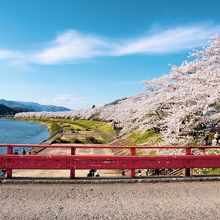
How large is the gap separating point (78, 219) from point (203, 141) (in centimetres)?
1795

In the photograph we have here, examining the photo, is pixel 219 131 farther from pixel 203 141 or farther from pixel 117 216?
pixel 117 216

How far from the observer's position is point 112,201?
387 inches

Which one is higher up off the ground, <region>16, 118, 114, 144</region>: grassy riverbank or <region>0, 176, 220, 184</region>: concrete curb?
<region>0, 176, 220, 184</region>: concrete curb

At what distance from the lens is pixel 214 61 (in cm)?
2322

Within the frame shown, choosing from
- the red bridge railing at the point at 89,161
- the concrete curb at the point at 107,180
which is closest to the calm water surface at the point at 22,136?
the red bridge railing at the point at 89,161

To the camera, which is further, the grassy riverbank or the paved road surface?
the grassy riverbank

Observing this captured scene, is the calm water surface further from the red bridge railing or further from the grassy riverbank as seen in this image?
the red bridge railing

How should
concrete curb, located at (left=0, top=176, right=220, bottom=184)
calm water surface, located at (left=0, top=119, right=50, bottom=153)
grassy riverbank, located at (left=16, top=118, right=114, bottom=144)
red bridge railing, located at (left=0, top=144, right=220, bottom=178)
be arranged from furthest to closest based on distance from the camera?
calm water surface, located at (left=0, top=119, right=50, bottom=153) < grassy riverbank, located at (left=16, top=118, right=114, bottom=144) < red bridge railing, located at (left=0, top=144, right=220, bottom=178) < concrete curb, located at (left=0, top=176, right=220, bottom=184)

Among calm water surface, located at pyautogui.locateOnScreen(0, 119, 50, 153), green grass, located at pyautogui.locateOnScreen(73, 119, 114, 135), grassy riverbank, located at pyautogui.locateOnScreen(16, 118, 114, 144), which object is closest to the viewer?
grassy riverbank, located at pyautogui.locateOnScreen(16, 118, 114, 144)

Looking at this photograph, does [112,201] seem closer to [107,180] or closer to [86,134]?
[107,180]

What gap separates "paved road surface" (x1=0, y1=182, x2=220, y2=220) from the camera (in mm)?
8609

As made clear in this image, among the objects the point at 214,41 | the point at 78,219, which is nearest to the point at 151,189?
the point at 78,219

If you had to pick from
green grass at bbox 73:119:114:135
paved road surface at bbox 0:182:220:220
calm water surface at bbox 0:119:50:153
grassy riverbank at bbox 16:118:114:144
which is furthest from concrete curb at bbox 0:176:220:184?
green grass at bbox 73:119:114:135

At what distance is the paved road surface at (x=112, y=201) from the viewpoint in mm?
8609
